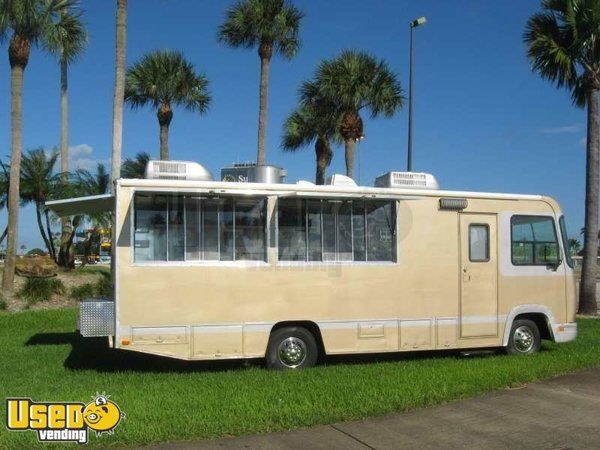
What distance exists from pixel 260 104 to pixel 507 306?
1423 cm

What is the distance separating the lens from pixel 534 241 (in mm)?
10375

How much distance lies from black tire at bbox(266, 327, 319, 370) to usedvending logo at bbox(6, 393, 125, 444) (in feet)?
9.68

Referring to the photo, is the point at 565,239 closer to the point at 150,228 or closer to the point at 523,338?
the point at 523,338

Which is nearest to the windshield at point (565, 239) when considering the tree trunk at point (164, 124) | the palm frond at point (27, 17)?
the palm frond at point (27, 17)

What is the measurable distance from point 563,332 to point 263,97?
14.5 metres

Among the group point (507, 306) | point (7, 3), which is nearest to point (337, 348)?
point (507, 306)

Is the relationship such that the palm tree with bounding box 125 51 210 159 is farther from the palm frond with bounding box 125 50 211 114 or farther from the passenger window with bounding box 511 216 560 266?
the passenger window with bounding box 511 216 560 266

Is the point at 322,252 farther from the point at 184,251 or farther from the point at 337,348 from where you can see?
the point at 184,251

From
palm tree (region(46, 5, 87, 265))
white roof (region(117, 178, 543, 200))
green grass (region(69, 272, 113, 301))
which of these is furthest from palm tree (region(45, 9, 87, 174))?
white roof (region(117, 178, 543, 200))

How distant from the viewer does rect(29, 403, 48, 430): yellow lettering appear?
19.6ft

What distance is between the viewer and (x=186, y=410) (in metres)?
6.60

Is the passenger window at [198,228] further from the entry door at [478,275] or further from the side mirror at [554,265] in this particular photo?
the side mirror at [554,265]

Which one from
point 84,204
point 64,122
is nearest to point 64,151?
point 64,122

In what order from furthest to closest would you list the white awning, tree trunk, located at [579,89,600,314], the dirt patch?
the dirt patch < tree trunk, located at [579,89,600,314] < the white awning
